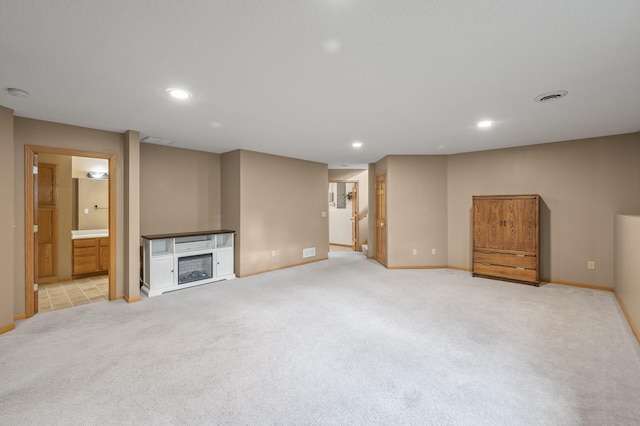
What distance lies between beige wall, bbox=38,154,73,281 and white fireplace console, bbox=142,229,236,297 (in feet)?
5.37

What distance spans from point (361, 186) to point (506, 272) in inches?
181

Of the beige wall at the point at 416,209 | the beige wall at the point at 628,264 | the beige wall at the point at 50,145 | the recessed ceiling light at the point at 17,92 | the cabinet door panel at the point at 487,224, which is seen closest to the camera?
the recessed ceiling light at the point at 17,92

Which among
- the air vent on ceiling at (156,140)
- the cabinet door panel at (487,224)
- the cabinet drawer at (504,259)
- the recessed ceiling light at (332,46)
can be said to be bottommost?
the cabinet drawer at (504,259)

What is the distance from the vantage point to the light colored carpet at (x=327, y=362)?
1842 mm

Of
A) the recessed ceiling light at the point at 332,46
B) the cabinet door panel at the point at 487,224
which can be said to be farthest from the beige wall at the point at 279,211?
the recessed ceiling light at the point at 332,46

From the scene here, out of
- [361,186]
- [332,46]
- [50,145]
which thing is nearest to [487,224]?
[361,186]

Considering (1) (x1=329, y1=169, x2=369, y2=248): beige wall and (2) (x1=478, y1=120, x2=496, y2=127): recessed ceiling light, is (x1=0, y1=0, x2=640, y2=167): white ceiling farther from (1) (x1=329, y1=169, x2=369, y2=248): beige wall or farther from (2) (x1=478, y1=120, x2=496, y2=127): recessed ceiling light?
(1) (x1=329, y1=169, x2=369, y2=248): beige wall

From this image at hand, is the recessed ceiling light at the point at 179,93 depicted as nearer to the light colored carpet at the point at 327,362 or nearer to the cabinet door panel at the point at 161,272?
the light colored carpet at the point at 327,362

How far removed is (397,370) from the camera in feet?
7.52

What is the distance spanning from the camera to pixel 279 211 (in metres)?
5.88

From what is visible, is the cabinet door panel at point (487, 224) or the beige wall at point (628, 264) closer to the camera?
the beige wall at point (628, 264)

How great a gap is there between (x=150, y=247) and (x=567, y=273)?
6571mm

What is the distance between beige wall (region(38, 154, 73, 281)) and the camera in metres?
4.95

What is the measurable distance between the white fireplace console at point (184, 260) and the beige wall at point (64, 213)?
164 cm
